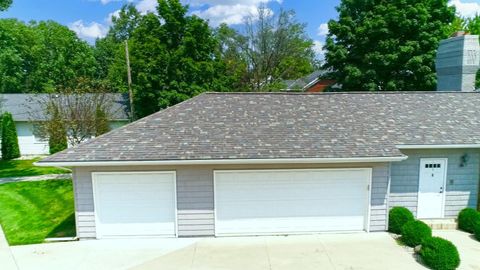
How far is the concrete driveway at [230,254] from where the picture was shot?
731 cm

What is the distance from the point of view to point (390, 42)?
2052 cm

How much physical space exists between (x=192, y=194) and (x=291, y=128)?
3656 mm

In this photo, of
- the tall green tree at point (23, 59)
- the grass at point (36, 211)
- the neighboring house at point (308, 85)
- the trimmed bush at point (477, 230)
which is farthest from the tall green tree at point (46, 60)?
the trimmed bush at point (477, 230)

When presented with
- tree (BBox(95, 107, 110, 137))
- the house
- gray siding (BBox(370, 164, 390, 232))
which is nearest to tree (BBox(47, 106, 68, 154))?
tree (BBox(95, 107, 110, 137))

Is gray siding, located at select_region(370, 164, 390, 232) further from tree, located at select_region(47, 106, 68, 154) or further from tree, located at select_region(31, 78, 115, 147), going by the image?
tree, located at select_region(47, 106, 68, 154)

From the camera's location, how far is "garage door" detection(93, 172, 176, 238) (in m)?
8.73

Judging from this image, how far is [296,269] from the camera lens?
7090mm

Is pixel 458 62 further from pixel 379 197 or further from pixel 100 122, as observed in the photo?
pixel 100 122

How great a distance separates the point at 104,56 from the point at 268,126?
46.5m

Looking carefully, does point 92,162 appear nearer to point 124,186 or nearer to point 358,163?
point 124,186

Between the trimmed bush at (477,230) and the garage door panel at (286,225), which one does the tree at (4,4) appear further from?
the trimmed bush at (477,230)

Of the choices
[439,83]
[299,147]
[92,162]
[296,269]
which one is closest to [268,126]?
[299,147]

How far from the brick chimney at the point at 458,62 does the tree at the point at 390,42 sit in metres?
6.92

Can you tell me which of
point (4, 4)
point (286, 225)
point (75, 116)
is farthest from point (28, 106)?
point (286, 225)
